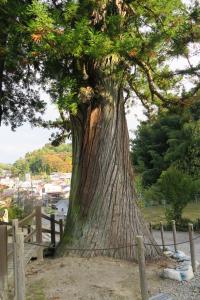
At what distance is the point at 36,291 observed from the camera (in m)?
5.95

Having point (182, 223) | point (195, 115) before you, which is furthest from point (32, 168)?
point (182, 223)

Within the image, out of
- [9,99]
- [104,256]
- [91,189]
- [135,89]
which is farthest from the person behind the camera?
[9,99]

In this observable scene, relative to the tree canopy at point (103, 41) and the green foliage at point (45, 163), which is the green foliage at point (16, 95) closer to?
the tree canopy at point (103, 41)

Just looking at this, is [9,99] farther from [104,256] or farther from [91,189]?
[104,256]

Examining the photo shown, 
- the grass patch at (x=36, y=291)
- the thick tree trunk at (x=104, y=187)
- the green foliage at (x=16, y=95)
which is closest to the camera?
the grass patch at (x=36, y=291)

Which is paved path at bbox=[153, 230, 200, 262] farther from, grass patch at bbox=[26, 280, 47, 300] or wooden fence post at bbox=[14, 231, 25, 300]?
wooden fence post at bbox=[14, 231, 25, 300]

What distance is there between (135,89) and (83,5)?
151 inches

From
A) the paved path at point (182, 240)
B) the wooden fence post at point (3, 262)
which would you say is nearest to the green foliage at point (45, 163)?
the paved path at point (182, 240)

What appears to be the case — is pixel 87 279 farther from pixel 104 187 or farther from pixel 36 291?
pixel 104 187

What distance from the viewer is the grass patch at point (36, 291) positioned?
225 inches

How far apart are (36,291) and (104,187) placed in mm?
2639

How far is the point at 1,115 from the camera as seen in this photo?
12.0 metres

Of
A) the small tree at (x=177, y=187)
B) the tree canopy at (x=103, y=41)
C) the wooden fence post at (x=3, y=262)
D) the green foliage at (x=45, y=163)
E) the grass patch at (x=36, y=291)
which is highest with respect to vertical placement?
the green foliage at (x=45, y=163)

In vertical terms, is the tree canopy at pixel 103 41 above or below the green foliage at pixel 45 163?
below
